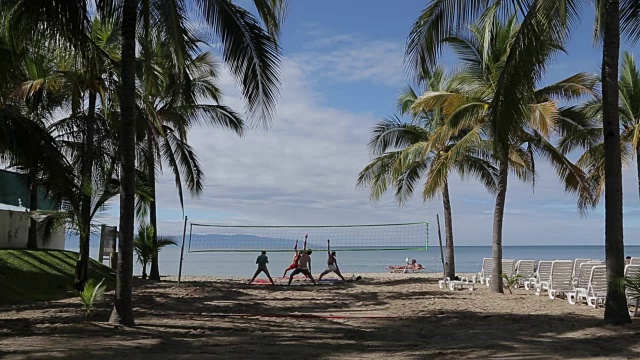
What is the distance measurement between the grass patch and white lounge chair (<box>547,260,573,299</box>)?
33.1 ft

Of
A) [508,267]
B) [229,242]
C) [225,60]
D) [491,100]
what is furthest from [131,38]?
[229,242]

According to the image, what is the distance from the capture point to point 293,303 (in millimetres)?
14227

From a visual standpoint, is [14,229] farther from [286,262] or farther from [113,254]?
[286,262]

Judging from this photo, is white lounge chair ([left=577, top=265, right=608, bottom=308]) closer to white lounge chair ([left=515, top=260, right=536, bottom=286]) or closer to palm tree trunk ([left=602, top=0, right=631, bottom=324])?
palm tree trunk ([left=602, top=0, right=631, bottom=324])

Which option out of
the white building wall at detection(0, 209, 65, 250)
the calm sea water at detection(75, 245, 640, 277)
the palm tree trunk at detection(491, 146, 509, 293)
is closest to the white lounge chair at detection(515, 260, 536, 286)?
the palm tree trunk at detection(491, 146, 509, 293)

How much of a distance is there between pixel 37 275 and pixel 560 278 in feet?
39.5

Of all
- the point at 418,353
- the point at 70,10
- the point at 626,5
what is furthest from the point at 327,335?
the point at 626,5

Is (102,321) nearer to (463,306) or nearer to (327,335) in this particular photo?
(327,335)

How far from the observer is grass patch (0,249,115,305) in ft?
45.4

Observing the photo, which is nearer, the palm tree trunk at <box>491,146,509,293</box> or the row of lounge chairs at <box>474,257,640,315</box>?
the row of lounge chairs at <box>474,257,640,315</box>

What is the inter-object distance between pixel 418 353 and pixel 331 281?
14.4 meters

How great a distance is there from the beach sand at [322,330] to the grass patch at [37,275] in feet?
4.15

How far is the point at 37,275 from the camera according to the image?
15.9 m

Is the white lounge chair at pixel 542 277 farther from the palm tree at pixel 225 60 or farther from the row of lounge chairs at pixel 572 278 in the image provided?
the palm tree at pixel 225 60
